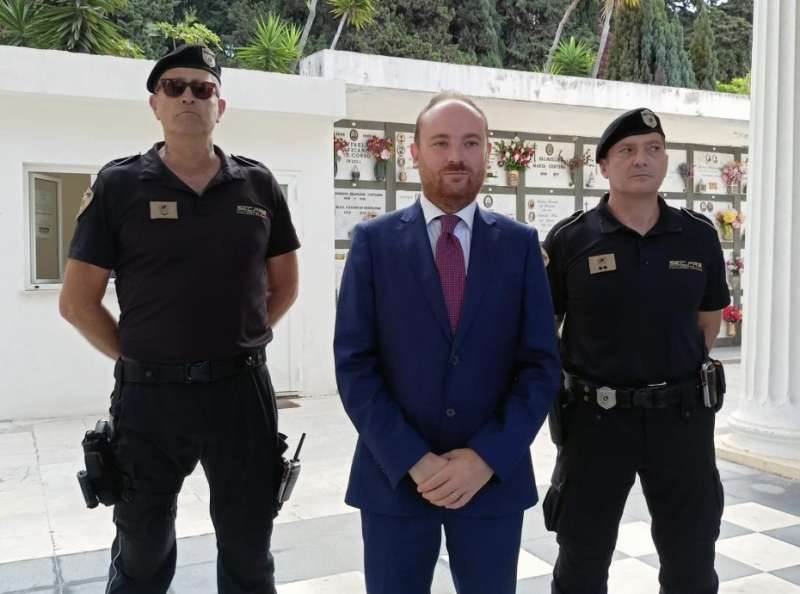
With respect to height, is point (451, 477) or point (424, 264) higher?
point (424, 264)

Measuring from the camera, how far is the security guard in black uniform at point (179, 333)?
2.23 metres

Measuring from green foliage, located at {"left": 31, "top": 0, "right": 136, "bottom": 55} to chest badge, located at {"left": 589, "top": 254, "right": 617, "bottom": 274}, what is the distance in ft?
22.3

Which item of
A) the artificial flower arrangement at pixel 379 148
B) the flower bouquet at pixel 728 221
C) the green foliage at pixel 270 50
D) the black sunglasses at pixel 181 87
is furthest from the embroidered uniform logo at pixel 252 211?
the flower bouquet at pixel 728 221

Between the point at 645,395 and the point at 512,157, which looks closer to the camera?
the point at 645,395

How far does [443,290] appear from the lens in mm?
1882

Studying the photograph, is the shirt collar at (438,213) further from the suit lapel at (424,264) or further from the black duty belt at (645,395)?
the black duty belt at (645,395)

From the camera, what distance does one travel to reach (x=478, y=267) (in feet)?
6.17

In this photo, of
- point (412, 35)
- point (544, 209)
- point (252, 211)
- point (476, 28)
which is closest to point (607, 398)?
point (252, 211)

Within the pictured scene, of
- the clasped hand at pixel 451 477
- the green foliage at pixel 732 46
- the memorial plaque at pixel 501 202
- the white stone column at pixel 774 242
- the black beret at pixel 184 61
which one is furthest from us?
the green foliage at pixel 732 46

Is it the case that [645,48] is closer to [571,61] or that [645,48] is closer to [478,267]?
[571,61]

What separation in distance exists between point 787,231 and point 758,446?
1366 millimetres

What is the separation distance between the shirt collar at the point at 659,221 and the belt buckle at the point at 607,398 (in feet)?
1.59

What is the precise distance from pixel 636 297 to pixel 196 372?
1.32 meters

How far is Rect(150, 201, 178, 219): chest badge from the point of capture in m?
2.24
